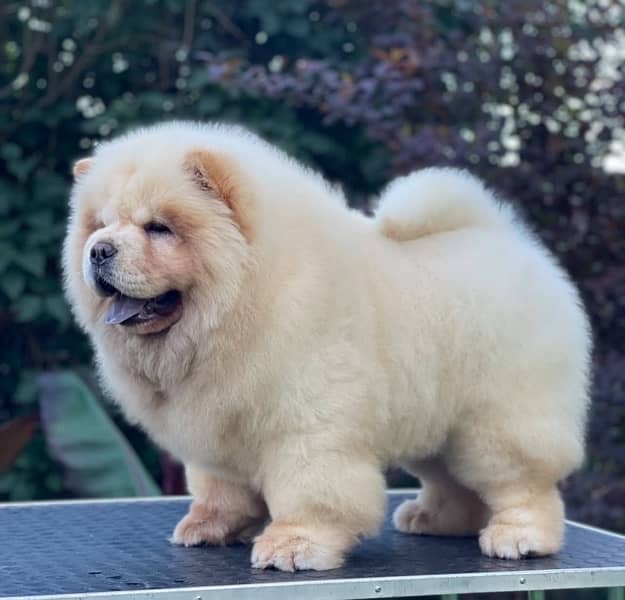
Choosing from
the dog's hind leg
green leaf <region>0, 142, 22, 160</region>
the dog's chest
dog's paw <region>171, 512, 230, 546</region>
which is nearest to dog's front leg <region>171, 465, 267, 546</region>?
dog's paw <region>171, 512, 230, 546</region>

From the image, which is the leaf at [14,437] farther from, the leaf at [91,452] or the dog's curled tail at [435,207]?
the dog's curled tail at [435,207]

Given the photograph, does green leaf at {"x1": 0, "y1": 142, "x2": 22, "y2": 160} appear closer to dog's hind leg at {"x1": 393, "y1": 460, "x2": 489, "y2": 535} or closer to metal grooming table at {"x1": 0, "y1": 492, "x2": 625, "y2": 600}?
metal grooming table at {"x1": 0, "y1": 492, "x2": 625, "y2": 600}

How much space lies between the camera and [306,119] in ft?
19.0

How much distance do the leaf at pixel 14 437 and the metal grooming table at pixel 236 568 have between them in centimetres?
129

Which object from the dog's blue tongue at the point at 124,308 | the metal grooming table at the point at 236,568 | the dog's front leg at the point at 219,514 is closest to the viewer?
the metal grooming table at the point at 236,568

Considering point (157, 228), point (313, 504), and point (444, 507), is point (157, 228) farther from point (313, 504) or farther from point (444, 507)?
point (444, 507)

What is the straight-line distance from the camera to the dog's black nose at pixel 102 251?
8.92 feet

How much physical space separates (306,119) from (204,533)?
296 cm

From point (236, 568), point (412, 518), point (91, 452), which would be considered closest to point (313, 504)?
point (236, 568)

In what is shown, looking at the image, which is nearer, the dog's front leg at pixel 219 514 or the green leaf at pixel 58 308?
the dog's front leg at pixel 219 514

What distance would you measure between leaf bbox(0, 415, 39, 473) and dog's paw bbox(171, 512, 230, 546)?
1860mm

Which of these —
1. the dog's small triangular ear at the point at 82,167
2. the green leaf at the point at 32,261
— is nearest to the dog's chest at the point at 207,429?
the dog's small triangular ear at the point at 82,167

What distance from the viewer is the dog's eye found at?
2.79 metres

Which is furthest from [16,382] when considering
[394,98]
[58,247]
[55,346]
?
[394,98]
